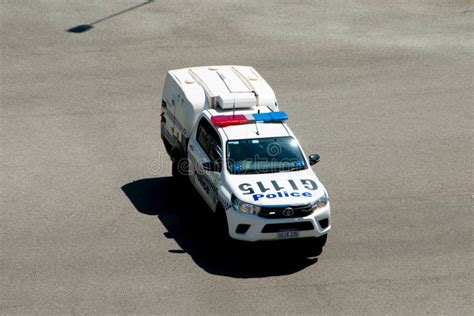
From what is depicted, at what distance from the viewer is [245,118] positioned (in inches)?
704

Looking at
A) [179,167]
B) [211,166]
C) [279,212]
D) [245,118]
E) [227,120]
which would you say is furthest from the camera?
[179,167]

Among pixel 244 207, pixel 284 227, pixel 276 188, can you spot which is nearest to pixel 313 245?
pixel 284 227

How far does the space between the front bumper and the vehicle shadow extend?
212mm

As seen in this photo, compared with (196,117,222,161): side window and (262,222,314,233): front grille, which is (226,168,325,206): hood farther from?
(196,117,222,161): side window

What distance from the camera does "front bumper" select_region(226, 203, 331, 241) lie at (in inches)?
632

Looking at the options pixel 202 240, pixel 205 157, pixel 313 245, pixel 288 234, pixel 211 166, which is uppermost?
pixel 211 166

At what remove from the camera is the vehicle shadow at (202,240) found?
1639cm

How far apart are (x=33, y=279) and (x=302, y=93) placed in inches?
416

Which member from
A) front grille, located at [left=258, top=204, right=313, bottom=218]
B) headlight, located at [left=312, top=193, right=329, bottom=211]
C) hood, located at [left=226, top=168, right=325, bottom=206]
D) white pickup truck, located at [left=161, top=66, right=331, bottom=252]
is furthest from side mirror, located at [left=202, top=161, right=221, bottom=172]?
headlight, located at [left=312, top=193, right=329, bottom=211]

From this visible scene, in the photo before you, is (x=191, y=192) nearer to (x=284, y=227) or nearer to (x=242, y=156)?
(x=242, y=156)

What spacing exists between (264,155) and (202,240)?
184 centimetres

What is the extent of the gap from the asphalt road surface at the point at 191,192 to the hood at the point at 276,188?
2.89ft

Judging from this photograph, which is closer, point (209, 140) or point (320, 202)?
point (320, 202)

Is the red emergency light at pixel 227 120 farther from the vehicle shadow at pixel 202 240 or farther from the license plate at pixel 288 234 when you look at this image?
the license plate at pixel 288 234
